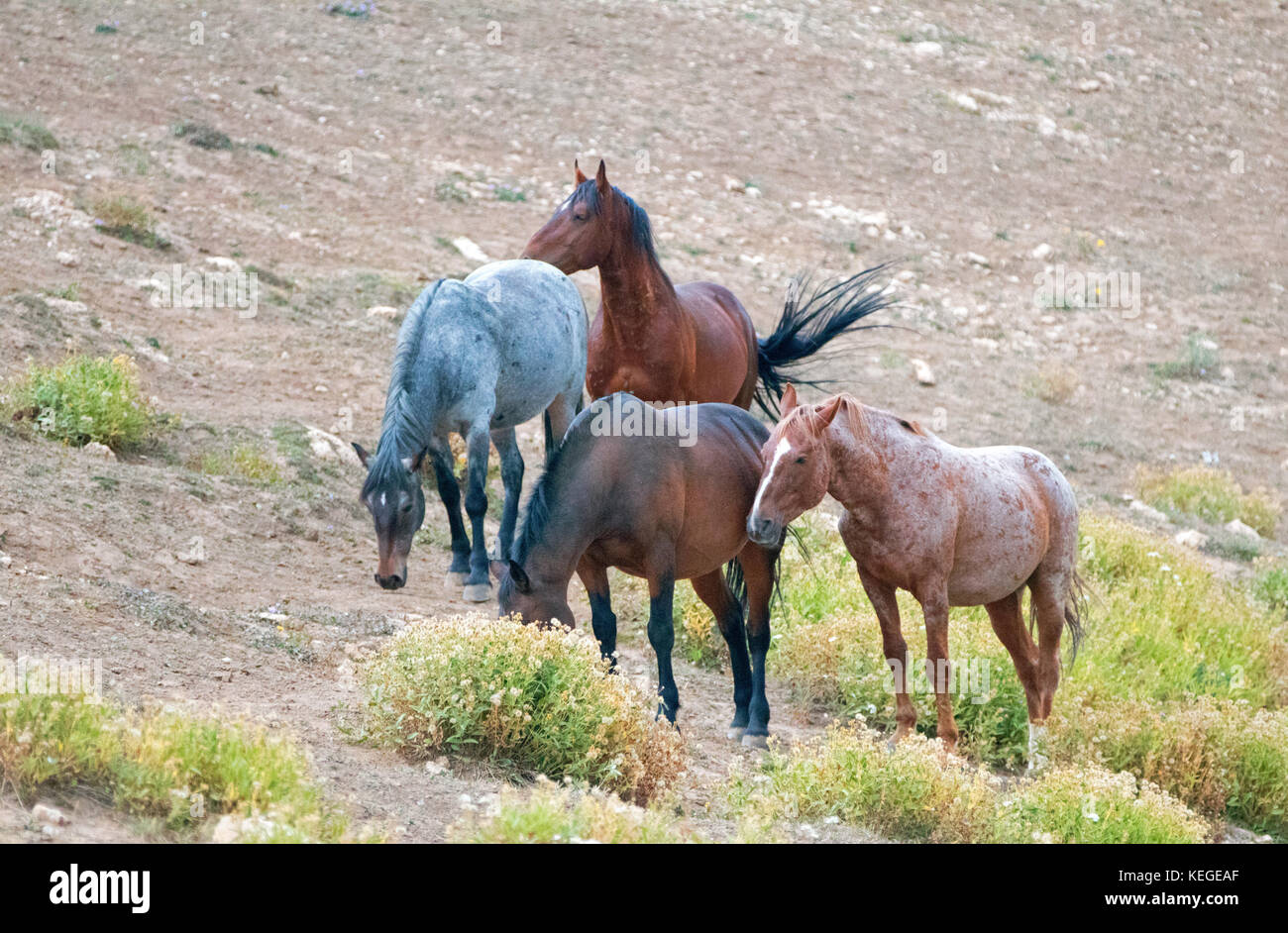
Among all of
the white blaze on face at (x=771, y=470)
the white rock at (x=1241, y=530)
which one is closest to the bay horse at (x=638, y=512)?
the white blaze on face at (x=771, y=470)

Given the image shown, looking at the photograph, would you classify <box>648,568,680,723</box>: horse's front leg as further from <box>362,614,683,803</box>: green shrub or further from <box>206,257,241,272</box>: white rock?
<box>206,257,241,272</box>: white rock

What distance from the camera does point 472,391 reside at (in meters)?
7.62

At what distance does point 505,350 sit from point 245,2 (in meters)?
14.0

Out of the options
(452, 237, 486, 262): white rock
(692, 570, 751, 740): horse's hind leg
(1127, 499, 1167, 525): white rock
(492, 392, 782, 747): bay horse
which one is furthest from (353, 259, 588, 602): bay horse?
(452, 237, 486, 262): white rock

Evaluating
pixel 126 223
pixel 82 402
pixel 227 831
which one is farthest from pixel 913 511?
pixel 126 223

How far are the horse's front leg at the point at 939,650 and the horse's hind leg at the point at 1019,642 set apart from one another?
68 cm

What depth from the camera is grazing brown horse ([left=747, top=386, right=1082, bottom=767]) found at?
232 inches

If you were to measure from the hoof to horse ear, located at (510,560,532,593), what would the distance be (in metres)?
2.11

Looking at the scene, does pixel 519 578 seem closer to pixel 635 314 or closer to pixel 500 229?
pixel 635 314

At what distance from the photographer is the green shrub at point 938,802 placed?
5.41 metres

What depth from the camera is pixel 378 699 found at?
18.2 feet
